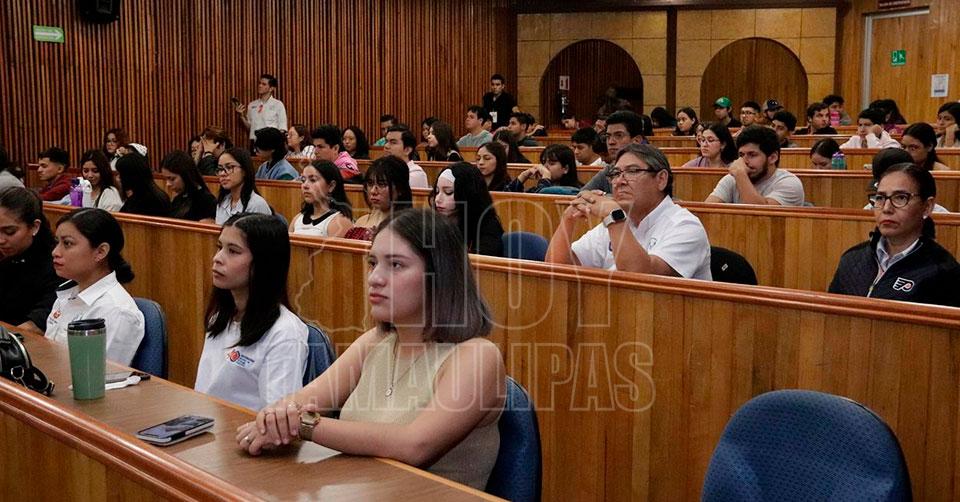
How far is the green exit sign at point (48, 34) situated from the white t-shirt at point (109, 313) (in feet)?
23.7

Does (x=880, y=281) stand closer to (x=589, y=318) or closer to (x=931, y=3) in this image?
(x=589, y=318)

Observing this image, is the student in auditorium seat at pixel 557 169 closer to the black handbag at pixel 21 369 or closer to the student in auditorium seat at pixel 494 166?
the student in auditorium seat at pixel 494 166

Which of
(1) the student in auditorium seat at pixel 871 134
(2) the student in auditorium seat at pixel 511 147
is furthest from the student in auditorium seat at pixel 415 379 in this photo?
(1) the student in auditorium seat at pixel 871 134

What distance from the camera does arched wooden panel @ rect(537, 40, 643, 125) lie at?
1602 centimetres

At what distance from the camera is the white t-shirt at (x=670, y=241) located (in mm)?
3645

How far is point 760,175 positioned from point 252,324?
12.3 ft

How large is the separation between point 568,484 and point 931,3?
12.6m

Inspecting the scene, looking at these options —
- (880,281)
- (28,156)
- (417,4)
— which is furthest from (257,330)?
(417,4)

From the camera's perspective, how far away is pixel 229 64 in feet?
38.4

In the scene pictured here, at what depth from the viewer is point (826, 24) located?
1440 cm

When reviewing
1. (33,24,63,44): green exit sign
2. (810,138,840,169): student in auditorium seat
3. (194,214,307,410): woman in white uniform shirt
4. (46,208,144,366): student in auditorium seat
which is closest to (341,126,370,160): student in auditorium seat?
(33,24,63,44): green exit sign

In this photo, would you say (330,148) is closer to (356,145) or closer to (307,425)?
(356,145)

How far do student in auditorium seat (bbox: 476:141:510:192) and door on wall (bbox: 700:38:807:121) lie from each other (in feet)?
31.6

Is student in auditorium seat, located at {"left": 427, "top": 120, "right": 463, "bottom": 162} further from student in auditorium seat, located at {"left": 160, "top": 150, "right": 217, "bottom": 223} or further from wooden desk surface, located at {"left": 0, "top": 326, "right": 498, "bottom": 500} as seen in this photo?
wooden desk surface, located at {"left": 0, "top": 326, "right": 498, "bottom": 500}
